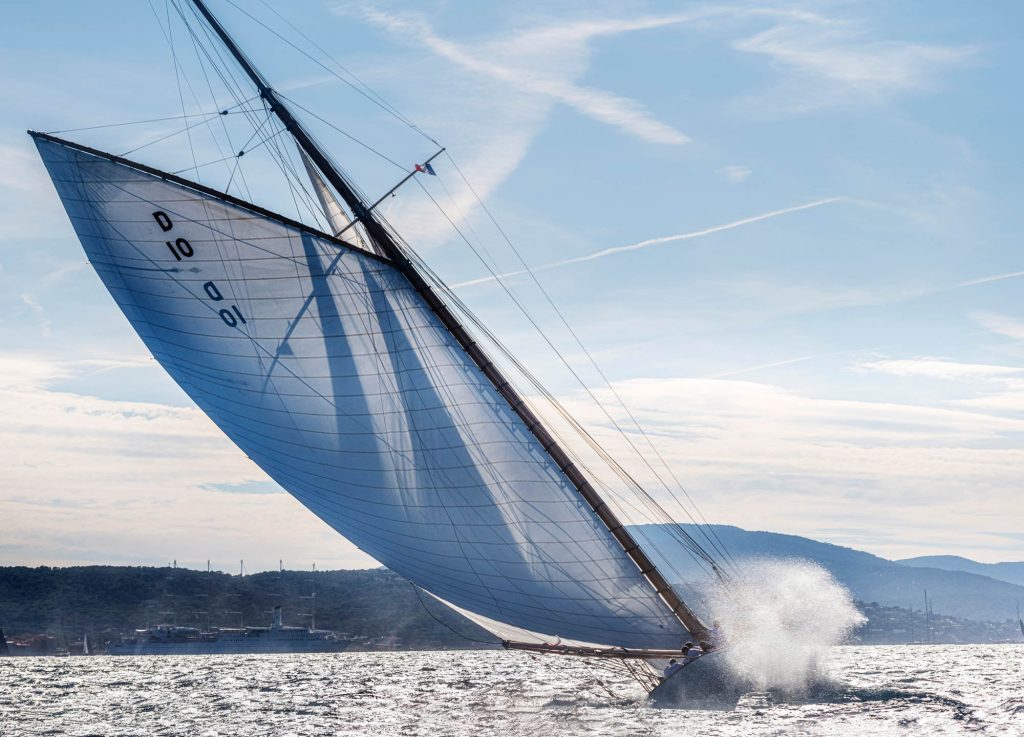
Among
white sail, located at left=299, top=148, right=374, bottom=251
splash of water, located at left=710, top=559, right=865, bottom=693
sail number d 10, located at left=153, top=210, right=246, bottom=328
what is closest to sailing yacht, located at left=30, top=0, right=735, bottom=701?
sail number d 10, located at left=153, top=210, right=246, bottom=328

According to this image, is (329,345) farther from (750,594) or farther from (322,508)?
(750,594)

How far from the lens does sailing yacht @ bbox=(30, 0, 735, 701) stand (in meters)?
30.2

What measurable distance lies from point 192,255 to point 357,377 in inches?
209

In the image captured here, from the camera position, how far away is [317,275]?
30688mm

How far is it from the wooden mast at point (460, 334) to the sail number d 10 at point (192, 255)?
4.52 m

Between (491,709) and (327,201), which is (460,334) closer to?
(327,201)

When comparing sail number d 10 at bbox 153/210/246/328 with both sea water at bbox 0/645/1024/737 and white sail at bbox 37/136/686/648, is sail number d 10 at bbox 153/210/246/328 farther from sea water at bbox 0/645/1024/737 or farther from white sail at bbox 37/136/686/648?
sea water at bbox 0/645/1024/737

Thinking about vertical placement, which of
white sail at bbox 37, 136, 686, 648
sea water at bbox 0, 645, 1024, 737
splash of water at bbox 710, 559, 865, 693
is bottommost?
sea water at bbox 0, 645, 1024, 737

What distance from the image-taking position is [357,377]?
31.0 metres

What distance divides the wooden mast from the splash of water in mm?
3132

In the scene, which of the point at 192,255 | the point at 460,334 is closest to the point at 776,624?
the point at 460,334

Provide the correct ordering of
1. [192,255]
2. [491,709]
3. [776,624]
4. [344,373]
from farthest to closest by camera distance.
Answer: [776,624] → [491,709] → [344,373] → [192,255]

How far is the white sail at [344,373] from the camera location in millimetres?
30141

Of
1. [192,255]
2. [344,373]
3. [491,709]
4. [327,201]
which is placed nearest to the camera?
[192,255]
